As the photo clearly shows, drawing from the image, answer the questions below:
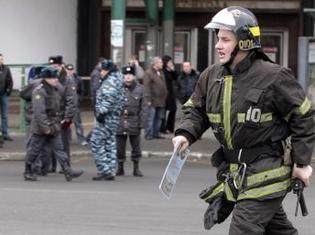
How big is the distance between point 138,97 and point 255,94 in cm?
798

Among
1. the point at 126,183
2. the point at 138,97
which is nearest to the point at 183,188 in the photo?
the point at 126,183

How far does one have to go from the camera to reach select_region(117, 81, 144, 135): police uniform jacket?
43.4 feet

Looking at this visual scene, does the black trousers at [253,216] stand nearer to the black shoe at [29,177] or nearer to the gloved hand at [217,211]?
the gloved hand at [217,211]

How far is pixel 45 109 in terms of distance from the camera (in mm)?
12375

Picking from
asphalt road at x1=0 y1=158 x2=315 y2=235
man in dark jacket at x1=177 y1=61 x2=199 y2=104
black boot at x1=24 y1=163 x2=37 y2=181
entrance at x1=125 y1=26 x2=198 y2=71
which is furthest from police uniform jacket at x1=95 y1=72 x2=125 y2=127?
entrance at x1=125 y1=26 x2=198 y2=71

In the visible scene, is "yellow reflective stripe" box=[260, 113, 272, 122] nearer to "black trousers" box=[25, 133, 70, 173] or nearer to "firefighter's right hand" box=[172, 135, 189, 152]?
"firefighter's right hand" box=[172, 135, 189, 152]

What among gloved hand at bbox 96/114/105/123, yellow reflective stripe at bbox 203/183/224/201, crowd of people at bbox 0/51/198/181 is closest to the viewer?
yellow reflective stripe at bbox 203/183/224/201

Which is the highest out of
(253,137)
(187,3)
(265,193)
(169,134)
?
(187,3)

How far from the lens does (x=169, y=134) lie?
19.6 metres

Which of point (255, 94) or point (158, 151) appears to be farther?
point (158, 151)

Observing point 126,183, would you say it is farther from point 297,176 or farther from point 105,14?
point 105,14

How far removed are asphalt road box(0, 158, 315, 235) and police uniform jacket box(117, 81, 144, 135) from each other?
0.73 metres

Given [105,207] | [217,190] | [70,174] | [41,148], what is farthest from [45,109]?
[217,190]

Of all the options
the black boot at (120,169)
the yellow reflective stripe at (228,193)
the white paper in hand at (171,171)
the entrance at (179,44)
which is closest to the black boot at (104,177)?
the black boot at (120,169)
